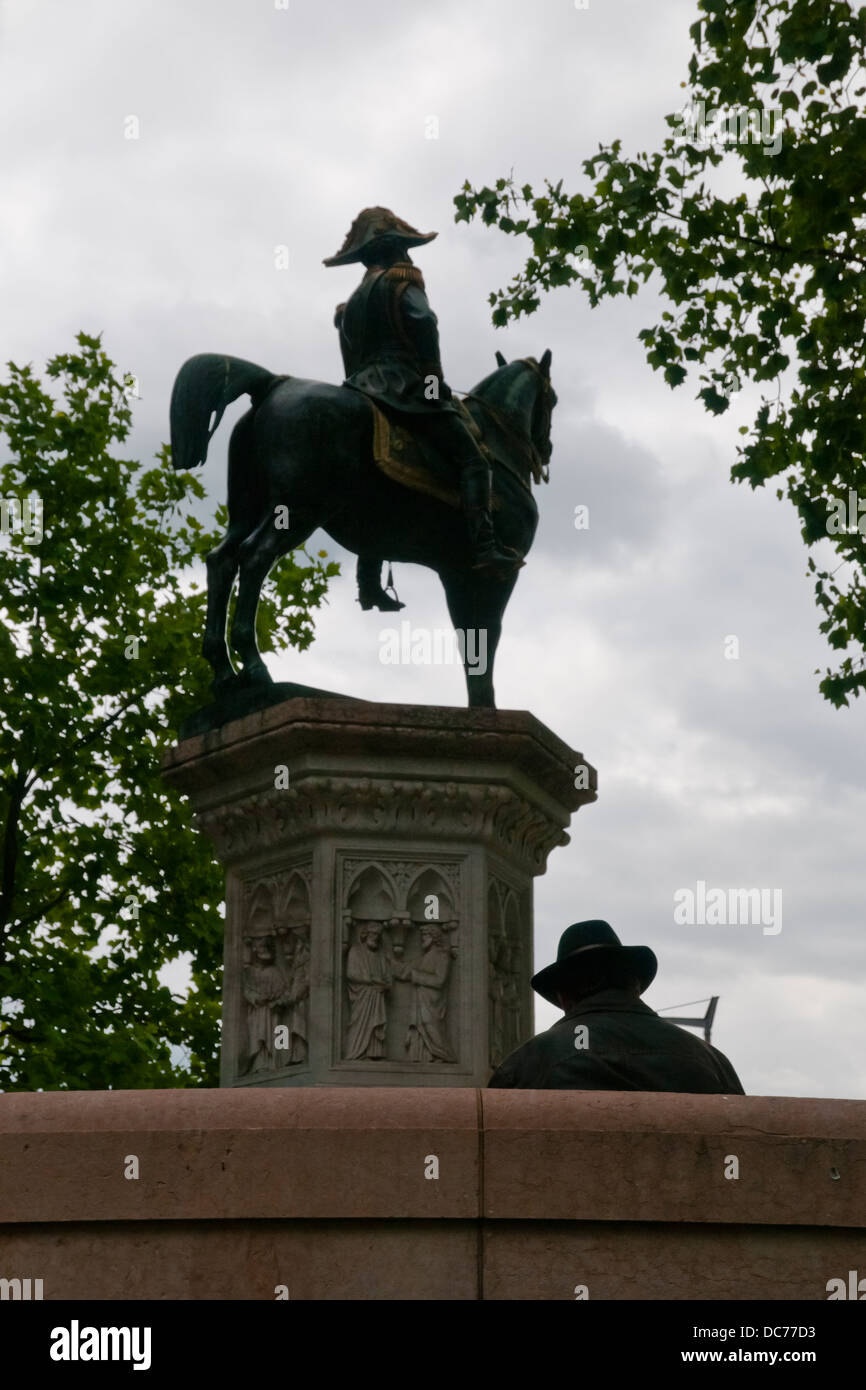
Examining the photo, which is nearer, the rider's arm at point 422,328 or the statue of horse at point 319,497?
the statue of horse at point 319,497

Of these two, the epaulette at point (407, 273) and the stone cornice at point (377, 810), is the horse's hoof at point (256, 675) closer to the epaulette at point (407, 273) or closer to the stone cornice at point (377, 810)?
the stone cornice at point (377, 810)

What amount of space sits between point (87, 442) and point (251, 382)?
1117 cm

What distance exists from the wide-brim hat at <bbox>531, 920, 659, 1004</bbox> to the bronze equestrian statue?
316 cm

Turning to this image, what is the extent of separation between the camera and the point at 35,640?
1953cm

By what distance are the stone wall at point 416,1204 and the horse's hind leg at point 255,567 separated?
4575 millimetres

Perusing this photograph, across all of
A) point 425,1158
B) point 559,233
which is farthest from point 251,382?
point 425,1158

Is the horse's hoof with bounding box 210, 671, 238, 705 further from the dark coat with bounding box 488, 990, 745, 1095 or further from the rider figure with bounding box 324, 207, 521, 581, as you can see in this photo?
the dark coat with bounding box 488, 990, 745, 1095

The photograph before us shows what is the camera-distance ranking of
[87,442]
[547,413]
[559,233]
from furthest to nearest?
[87,442] < [559,233] < [547,413]

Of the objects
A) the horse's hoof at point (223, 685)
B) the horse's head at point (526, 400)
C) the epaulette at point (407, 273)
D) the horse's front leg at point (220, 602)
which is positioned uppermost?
the epaulette at point (407, 273)

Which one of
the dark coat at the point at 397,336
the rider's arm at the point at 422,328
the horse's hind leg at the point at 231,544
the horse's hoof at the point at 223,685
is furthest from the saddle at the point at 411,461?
the horse's hoof at the point at 223,685

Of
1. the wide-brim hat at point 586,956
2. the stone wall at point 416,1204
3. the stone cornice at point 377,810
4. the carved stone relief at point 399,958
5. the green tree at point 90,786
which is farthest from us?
the green tree at point 90,786

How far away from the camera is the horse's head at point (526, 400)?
10500 mm

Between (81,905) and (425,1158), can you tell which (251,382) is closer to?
(425,1158)

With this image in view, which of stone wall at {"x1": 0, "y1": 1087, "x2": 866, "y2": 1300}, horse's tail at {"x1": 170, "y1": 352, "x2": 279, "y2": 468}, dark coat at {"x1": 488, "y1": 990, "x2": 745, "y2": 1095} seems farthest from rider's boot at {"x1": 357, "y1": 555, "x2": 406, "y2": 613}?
stone wall at {"x1": 0, "y1": 1087, "x2": 866, "y2": 1300}
